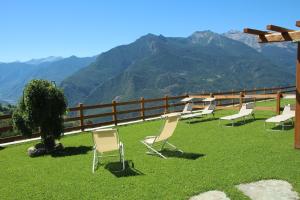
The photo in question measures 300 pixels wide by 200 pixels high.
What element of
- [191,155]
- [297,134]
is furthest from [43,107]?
[297,134]

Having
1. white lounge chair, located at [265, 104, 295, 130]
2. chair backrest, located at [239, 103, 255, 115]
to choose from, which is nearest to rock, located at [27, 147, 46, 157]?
white lounge chair, located at [265, 104, 295, 130]

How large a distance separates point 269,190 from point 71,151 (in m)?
6.27

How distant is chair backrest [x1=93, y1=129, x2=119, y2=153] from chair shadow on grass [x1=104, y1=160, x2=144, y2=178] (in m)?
0.47

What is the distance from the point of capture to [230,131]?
12.0 meters

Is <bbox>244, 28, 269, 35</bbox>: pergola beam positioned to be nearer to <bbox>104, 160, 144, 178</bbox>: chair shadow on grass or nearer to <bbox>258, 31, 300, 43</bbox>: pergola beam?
<bbox>258, 31, 300, 43</bbox>: pergola beam

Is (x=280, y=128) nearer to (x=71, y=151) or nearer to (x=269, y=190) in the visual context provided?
(x=269, y=190)

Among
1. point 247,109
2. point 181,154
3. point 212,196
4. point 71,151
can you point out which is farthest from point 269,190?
point 247,109

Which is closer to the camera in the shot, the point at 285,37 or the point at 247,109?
the point at 285,37

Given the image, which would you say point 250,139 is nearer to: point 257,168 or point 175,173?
point 257,168

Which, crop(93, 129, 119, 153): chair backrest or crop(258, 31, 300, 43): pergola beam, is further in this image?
crop(258, 31, 300, 43): pergola beam

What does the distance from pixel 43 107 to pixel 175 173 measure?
5175mm

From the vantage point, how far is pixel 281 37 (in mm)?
8562

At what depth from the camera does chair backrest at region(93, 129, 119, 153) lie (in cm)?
775

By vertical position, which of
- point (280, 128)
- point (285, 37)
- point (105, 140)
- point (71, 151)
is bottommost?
point (71, 151)
